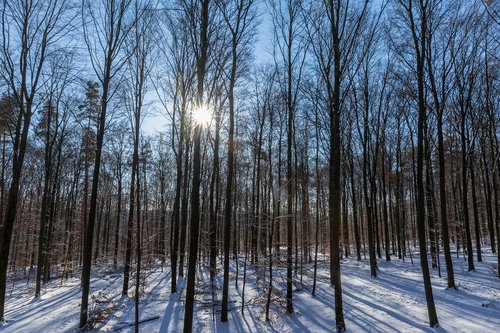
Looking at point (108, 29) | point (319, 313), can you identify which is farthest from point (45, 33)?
point (319, 313)

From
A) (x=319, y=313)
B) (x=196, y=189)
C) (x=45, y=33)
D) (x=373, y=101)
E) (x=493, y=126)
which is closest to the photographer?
(x=196, y=189)

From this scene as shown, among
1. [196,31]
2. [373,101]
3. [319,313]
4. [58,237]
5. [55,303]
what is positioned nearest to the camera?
[196,31]

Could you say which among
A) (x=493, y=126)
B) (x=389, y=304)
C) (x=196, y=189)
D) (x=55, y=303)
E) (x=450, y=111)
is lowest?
(x=55, y=303)

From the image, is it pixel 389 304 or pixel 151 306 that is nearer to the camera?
pixel 389 304

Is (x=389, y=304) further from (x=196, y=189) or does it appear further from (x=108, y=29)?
(x=108, y=29)

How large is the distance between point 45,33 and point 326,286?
51.9 feet

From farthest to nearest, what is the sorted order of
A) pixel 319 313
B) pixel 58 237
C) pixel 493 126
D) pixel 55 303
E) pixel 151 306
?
pixel 58 237
pixel 493 126
pixel 55 303
pixel 151 306
pixel 319 313

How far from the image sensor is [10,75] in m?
9.82

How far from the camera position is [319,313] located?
376 inches

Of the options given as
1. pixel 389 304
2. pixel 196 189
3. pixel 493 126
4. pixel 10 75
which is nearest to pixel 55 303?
pixel 10 75

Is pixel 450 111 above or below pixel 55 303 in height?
above

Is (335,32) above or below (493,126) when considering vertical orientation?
above

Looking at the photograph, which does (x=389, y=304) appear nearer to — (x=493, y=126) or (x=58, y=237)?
(x=493, y=126)

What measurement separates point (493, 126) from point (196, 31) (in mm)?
14474
